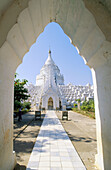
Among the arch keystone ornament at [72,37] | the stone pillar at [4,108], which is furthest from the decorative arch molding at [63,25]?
the stone pillar at [4,108]

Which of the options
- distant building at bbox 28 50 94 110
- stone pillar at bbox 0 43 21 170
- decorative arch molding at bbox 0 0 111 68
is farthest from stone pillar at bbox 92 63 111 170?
distant building at bbox 28 50 94 110

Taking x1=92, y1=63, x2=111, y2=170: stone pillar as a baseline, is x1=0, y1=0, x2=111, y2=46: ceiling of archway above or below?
above

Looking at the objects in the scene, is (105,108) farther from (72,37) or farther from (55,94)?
(55,94)

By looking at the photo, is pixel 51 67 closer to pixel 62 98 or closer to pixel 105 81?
pixel 62 98

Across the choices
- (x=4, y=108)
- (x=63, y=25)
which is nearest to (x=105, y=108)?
(x=4, y=108)

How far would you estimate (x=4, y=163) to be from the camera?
6.55ft

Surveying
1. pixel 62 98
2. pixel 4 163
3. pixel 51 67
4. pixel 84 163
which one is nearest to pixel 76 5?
pixel 4 163

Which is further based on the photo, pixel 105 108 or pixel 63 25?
pixel 63 25

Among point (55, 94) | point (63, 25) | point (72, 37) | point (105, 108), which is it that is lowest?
point (105, 108)

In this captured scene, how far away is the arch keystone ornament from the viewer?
1.76 metres

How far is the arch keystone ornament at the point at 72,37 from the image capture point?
1.76 metres

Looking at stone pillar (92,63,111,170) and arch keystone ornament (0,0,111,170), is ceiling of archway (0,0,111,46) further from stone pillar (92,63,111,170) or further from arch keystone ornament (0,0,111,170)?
stone pillar (92,63,111,170)

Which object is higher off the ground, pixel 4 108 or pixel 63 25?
pixel 63 25

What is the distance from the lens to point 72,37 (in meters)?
2.54
